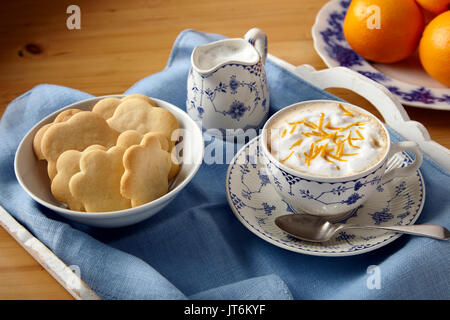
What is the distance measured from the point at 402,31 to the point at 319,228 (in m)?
0.62

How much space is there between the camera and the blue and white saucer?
0.79m

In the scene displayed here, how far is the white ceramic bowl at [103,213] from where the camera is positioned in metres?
0.78

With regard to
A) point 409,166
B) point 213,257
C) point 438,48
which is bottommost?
point 213,257

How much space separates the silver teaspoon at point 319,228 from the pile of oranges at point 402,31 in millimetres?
496

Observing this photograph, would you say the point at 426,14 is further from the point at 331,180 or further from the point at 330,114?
the point at 331,180

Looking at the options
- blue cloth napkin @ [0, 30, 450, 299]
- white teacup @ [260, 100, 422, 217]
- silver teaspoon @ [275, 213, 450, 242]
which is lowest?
blue cloth napkin @ [0, 30, 450, 299]

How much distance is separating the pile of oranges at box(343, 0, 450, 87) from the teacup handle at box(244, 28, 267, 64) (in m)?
0.29

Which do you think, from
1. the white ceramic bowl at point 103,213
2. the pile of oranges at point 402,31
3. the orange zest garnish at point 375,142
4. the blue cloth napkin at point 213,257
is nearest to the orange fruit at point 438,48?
the pile of oranges at point 402,31

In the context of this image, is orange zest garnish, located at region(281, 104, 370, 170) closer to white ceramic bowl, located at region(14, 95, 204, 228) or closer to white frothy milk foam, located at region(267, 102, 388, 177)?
white frothy milk foam, located at region(267, 102, 388, 177)

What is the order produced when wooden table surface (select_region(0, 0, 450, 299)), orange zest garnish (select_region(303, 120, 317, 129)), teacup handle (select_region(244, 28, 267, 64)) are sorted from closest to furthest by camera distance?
orange zest garnish (select_region(303, 120, 317, 129)), teacup handle (select_region(244, 28, 267, 64)), wooden table surface (select_region(0, 0, 450, 299))

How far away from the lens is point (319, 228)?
0.82m

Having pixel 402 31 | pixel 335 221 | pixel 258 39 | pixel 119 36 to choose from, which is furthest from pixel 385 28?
pixel 119 36

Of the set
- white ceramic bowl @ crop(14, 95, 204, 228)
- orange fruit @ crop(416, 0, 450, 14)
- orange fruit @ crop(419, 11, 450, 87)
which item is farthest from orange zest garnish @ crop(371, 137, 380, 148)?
orange fruit @ crop(416, 0, 450, 14)

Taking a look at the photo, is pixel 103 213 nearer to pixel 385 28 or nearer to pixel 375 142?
pixel 375 142
